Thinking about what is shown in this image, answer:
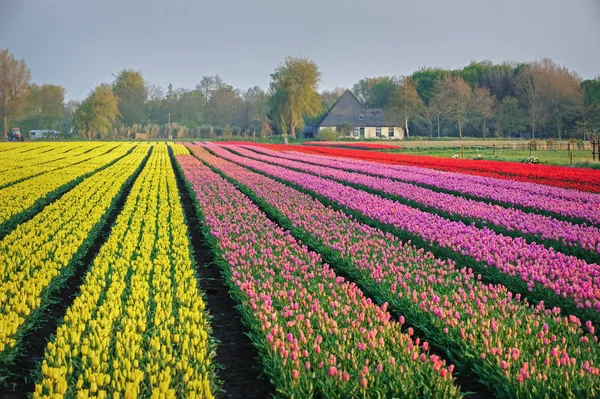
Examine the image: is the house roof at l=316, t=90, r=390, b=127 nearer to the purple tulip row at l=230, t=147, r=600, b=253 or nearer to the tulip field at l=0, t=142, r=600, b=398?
the purple tulip row at l=230, t=147, r=600, b=253

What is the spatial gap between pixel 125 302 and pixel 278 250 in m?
3.17

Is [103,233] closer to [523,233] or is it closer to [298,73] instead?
[523,233]

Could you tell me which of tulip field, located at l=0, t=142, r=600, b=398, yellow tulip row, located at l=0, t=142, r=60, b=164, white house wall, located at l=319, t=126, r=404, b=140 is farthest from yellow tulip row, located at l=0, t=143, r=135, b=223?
white house wall, located at l=319, t=126, r=404, b=140

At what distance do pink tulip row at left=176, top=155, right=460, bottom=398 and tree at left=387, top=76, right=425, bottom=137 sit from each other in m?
84.4

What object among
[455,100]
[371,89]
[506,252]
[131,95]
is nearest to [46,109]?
[131,95]

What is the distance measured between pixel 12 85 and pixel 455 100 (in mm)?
76633

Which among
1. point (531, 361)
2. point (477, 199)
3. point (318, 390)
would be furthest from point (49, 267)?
point (477, 199)

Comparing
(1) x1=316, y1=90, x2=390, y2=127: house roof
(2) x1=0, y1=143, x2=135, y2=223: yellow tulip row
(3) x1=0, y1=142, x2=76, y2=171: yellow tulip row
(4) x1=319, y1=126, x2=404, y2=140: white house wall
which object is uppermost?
(1) x1=316, y1=90, x2=390, y2=127: house roof

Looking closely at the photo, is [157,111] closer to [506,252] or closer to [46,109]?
[46,109]

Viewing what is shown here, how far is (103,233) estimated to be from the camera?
1291 centimetres

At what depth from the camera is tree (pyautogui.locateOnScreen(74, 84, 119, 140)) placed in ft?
313

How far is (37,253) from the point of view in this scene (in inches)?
356

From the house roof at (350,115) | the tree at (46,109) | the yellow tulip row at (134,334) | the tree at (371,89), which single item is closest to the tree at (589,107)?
the house roof at (350,115)

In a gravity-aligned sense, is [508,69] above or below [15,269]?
above
